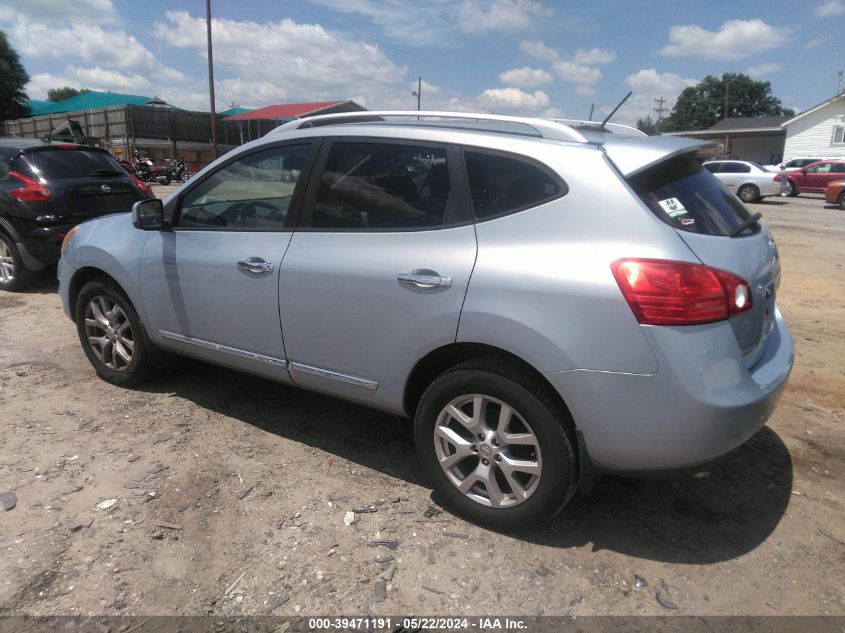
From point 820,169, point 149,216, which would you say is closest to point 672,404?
point 149,216

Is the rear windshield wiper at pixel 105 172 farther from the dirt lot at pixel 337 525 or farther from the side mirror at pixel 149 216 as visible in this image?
the side mirror at pixel 149 216

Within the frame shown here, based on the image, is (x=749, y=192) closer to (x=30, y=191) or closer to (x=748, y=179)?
(x=748, y=179)

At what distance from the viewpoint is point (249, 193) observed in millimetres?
3943

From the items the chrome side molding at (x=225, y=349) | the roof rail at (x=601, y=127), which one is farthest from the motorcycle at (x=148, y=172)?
the roof rail at (x=601, y=127)

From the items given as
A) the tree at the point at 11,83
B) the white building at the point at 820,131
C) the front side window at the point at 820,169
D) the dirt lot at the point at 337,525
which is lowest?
the dirt lot at the point at 337,525

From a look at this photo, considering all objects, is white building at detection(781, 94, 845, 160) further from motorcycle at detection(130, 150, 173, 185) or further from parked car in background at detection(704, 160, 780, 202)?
motorcycle at detection(130, 150, 173, 185)

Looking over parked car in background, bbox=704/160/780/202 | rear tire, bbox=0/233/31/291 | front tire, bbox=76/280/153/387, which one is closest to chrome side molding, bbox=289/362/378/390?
front tire, bbox=76/280/153/387

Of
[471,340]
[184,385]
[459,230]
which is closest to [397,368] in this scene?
[471,340]

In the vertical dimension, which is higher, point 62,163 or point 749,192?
point 749,192

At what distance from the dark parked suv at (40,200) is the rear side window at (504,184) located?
6038 millimetres

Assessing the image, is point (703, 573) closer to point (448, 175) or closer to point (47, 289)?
point (448, 175)

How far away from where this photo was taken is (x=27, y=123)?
36.3 m

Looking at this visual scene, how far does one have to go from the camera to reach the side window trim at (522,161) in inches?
98.0

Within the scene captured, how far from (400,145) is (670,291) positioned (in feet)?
4.85
